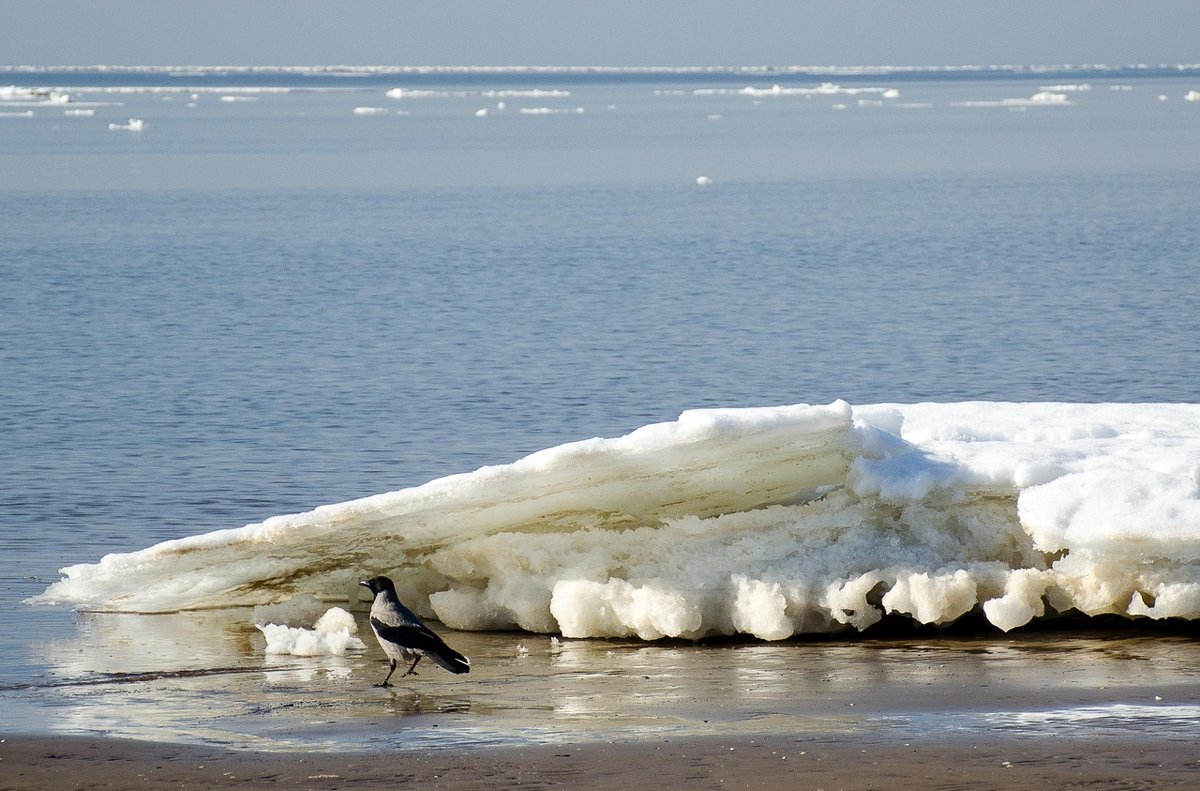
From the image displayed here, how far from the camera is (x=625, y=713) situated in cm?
668

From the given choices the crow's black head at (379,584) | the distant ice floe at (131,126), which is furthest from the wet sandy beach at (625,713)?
the distant ice floe at (131,126)

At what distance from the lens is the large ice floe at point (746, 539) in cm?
785

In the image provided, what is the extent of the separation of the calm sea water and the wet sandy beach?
153 centimetres

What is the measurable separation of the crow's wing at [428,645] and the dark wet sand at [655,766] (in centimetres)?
104

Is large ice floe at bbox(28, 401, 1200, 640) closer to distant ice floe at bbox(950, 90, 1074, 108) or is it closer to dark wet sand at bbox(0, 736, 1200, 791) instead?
dark wet sand at bbox(0, 736, 1200, 791)

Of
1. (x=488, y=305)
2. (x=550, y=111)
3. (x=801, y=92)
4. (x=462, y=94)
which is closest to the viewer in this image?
(x=488, y=305)

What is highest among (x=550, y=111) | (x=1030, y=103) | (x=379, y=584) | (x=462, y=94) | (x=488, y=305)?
(x=462, y=94)

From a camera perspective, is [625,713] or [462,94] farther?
[462,94]

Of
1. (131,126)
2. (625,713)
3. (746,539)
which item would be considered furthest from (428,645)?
(131,126)

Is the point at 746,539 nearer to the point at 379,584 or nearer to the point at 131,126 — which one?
the point at 379,584

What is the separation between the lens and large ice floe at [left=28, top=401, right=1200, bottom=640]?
7852mm

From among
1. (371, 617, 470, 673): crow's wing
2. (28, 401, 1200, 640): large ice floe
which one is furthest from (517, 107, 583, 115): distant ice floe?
(371, 617, 470, 673): crow's wing

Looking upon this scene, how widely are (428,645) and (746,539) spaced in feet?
6.33

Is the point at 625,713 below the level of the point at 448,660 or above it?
below
